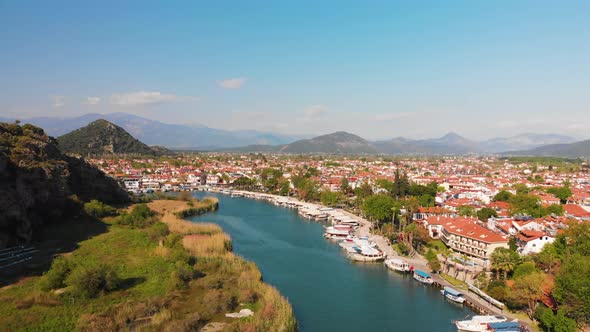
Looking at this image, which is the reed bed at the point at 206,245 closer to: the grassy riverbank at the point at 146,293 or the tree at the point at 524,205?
the grassy riverbank at the point at 146,293

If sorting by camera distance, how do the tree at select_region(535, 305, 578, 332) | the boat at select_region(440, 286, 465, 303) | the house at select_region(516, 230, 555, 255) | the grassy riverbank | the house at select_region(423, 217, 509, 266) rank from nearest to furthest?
the grassy riverbank → the tree at select_region(535, 305, 578, 332) → the boat at select_region(440, 286, 465, 303) → the house at select_region(423, 217, 509, 266) → the house at select_region(516, 230, 555, 255)

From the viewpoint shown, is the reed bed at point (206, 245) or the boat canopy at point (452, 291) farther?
the reed bed at point (206, 245)

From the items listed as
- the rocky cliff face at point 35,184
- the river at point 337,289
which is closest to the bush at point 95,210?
the rocky cliff face at point 35,184

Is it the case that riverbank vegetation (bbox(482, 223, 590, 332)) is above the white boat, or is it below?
above

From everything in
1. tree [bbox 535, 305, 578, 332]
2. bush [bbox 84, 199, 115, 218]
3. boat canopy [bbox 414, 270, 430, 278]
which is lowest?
boat canopy [bbox 414, 270, 430, 278]

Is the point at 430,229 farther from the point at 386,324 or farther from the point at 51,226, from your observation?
the point at 51,226

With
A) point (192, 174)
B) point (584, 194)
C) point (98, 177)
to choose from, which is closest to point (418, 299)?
point (98, 177)

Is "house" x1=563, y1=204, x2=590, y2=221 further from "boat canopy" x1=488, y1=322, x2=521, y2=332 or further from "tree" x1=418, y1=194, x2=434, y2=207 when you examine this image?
"boat canopy" x1=488, y1=322, x2=521, y2=332

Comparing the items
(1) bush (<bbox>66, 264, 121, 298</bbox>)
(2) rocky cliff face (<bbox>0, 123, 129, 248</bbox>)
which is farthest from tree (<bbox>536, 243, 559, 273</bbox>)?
Answer: (2) rocky cliff face (<bbox>0, 123, 129, 248</bbox>)
